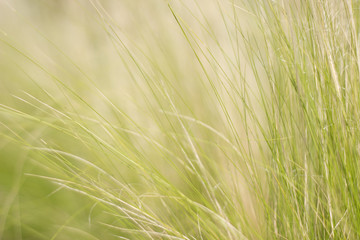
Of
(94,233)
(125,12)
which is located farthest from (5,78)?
(94,233)

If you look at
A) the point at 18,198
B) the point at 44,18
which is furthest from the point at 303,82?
the point at 44,18

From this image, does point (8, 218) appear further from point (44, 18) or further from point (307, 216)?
point (44, 18)

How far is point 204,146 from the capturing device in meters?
1.21

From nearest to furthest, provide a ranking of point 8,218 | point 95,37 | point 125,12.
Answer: point 8,218
point 125,12
point 95,37

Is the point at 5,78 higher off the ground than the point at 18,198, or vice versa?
the point at 5,78

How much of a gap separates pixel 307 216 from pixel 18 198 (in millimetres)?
654

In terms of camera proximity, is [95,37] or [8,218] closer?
[8,218]

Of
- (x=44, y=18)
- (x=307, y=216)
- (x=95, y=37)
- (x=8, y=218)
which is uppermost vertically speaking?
(x=44, y=18)

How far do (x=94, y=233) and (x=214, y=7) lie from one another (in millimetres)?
920

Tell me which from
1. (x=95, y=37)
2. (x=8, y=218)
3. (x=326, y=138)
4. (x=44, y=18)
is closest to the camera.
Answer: (x=326, y=138)

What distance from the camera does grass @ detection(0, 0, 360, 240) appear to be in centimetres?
77

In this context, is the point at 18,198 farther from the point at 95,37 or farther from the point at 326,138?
the point at 95,37

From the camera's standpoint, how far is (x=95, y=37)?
1.97m

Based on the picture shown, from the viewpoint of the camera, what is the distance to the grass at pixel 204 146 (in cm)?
77
